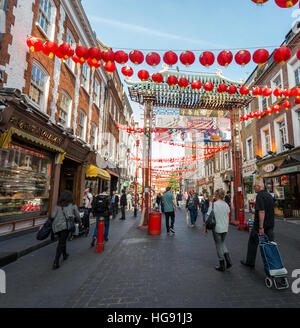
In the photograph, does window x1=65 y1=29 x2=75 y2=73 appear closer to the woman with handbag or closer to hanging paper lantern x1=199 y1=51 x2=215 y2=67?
hanging paper lantern x1=199 y1=51 x2=215 y2=67

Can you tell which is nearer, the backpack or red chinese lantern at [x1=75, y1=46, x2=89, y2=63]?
red chinese lantern at [x1=75, y1=46, x2=89, y2=63]

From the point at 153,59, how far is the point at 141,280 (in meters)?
5.80

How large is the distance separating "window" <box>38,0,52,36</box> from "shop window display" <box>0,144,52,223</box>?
5.53 m

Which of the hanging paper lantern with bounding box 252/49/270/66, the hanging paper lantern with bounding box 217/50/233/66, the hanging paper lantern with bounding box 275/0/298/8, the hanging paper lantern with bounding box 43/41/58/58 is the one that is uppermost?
the hanging paper lantern with bounding box 43/41/58/58

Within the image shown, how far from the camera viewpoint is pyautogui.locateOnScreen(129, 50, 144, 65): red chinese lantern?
5838 mm

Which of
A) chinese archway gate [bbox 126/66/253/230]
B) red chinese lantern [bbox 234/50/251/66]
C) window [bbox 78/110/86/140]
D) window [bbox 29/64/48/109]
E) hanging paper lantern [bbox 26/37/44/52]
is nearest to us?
red chinese lantern [bbox 234/50/251/66]

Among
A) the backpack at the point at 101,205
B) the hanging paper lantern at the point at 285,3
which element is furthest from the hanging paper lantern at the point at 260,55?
the backpack at the point at 101,205

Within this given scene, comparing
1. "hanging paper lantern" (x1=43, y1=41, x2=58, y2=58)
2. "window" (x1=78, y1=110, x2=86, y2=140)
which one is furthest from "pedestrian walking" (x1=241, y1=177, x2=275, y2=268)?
"window" (x1=78, y1=110, x2=86, y2=140)

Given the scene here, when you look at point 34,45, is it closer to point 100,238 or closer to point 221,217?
point 100,238

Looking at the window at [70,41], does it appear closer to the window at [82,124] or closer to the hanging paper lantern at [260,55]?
the window at [82,124]

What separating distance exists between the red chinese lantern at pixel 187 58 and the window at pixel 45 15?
21.8ft

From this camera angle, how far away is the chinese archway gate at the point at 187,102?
9789mm

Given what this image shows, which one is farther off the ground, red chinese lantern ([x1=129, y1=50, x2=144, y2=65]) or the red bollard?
red chinese lantern ([x1=129, y1=50, x2=144, y2=65])
